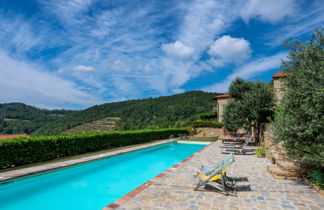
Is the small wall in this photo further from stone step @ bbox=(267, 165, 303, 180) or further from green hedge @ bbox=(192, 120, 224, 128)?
stone step @ bbox=(267, 165, 303, 180)

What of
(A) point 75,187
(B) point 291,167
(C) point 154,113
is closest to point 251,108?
(B) point 291,167

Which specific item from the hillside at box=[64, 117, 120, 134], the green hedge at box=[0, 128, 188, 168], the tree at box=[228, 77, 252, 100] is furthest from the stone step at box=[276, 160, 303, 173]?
the hillside at box=[64, 117, 120, 134]

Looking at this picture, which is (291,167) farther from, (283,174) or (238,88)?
(238,88)

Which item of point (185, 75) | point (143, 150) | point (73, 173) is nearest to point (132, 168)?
point (73, 173)

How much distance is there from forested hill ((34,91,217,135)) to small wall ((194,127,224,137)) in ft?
43.5

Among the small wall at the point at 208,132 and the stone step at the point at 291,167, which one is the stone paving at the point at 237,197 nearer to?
the stone step at the point at 291,167

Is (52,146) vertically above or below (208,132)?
below

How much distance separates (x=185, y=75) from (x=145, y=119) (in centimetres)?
3109

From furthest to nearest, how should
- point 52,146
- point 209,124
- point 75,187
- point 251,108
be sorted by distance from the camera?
point 209,124 < point 251,108 < point 52,146 < point 75,187

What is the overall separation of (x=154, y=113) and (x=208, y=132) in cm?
2778

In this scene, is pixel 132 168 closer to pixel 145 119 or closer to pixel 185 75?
pixel 185 75

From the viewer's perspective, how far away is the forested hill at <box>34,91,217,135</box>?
1816 inches

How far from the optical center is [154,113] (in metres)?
52.8

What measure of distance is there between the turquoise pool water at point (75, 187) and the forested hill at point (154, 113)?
3113cm
